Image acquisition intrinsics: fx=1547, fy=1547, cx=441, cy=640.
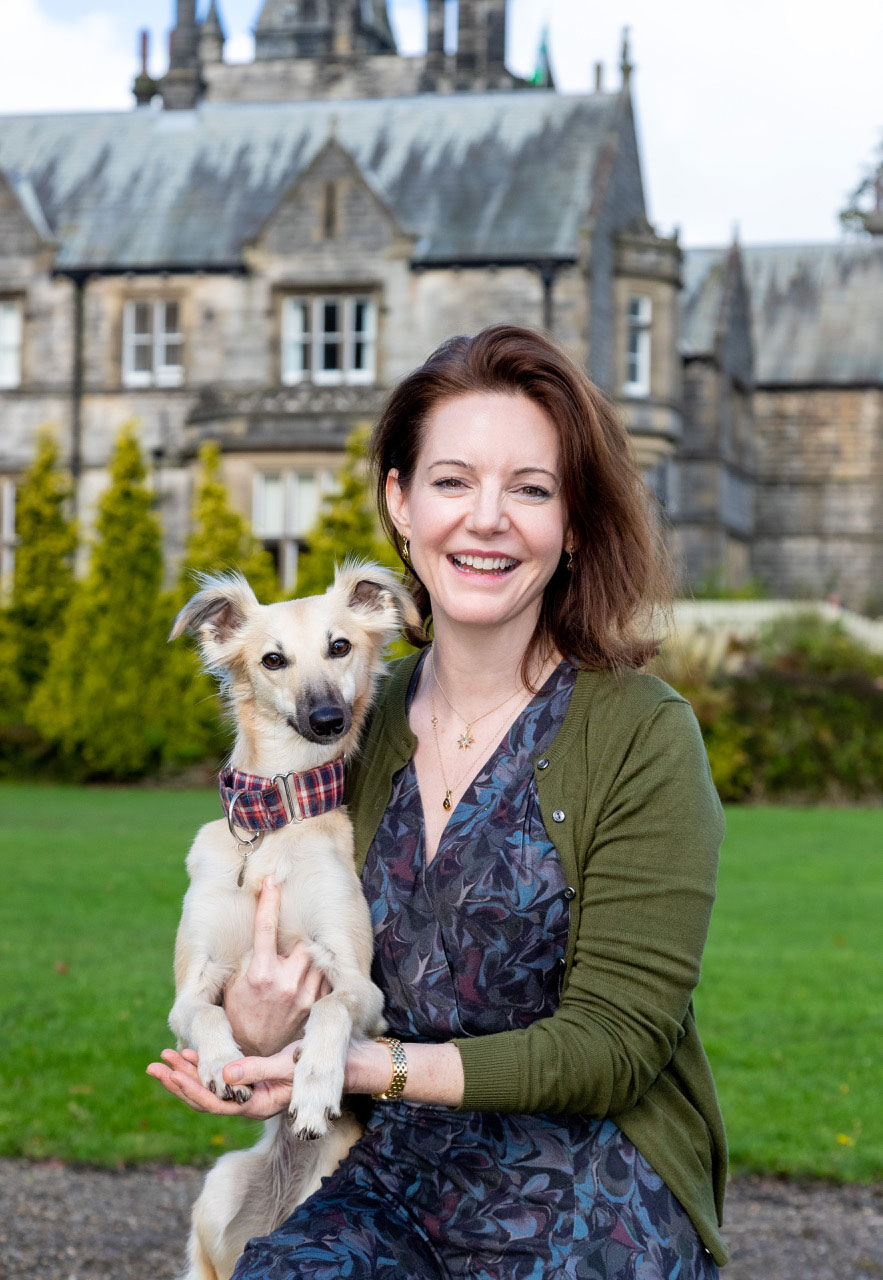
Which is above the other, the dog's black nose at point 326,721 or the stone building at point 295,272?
the stone building at point 295,272

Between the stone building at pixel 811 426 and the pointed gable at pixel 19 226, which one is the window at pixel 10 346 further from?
the stone building at pixel 811 426

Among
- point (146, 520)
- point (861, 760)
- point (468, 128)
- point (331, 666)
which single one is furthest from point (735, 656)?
point (331, 666)

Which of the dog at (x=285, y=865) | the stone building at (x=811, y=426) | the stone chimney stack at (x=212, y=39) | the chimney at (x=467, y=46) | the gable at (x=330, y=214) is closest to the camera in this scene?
the dog at (x=285, y=865)

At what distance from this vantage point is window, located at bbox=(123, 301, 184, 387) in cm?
2994

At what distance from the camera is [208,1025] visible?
11.7 feet

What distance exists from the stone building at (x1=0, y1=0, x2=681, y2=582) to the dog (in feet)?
77.1

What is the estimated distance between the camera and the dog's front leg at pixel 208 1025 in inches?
132

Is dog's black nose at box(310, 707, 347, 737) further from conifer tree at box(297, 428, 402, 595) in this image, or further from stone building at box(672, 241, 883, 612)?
stone building at box(672, 241, 883, 612)

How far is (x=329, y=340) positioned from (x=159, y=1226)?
24.7m

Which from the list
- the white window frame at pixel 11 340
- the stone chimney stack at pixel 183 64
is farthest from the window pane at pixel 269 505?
the stone chimney stack at pixel 183 64

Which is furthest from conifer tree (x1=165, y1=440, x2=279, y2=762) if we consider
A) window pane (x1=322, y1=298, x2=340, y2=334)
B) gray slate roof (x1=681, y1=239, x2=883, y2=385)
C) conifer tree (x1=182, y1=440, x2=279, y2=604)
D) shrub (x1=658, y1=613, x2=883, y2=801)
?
gray slate roof (x1=681, y1=239, x2=883, y2=385)

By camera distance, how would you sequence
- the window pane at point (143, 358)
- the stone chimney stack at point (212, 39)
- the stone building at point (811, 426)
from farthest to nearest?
the stone chimney stack at point (212, 39) < the stone building at point (811, 426) < the window pane at point (143, 358)

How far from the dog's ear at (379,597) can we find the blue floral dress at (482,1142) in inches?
33.2

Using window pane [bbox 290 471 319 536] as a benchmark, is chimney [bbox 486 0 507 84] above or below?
above
